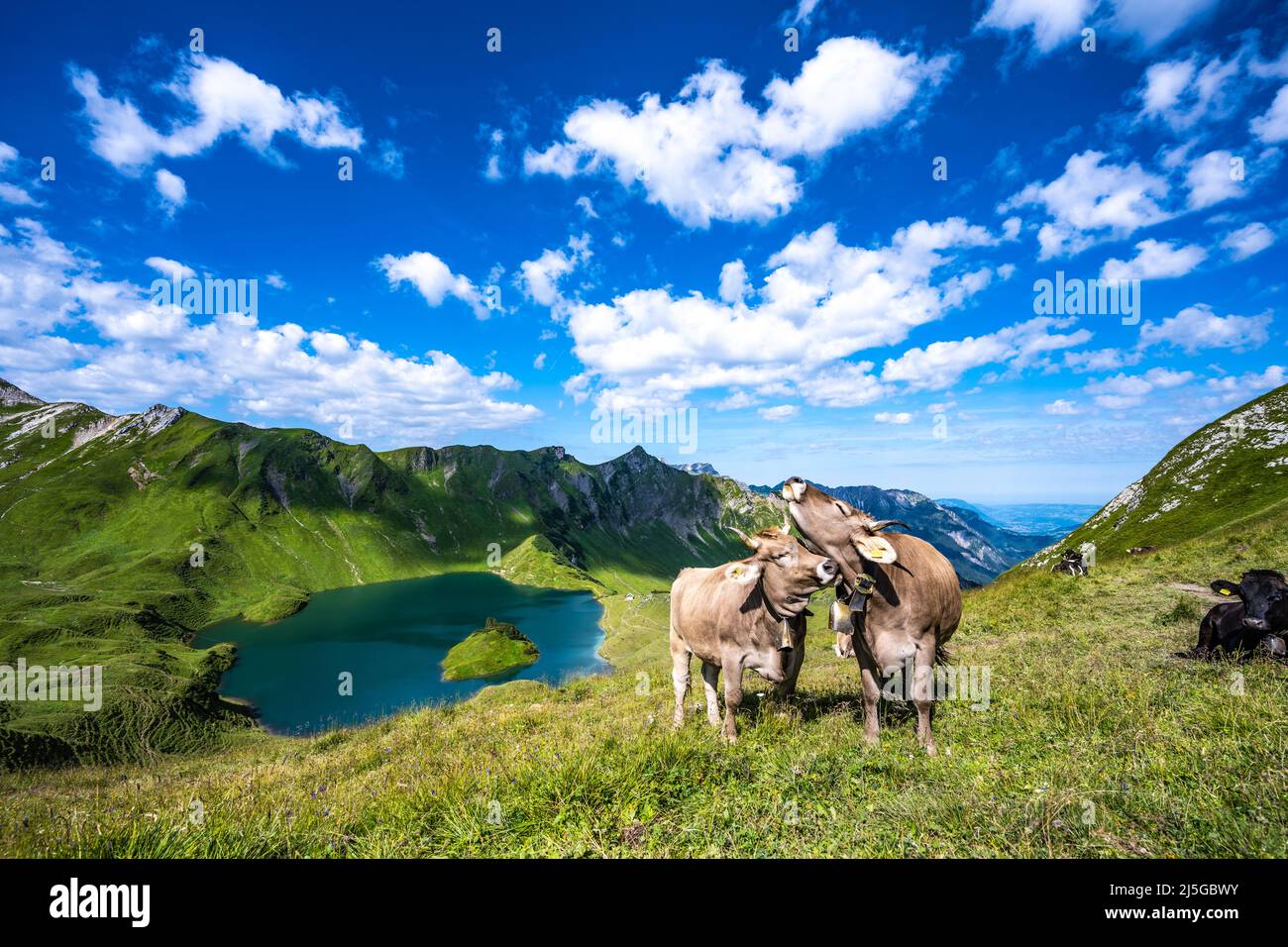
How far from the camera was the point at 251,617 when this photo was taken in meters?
130

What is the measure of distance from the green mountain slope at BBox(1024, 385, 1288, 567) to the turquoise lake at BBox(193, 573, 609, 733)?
61.5 metres

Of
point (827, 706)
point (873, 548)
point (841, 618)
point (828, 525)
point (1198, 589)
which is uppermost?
point (828, 525)

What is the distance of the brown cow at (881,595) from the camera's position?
6633 millimetres

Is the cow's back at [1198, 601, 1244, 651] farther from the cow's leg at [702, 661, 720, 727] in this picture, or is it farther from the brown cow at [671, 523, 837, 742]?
the cow's leg at [702, 661, 720, 727]

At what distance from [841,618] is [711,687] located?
321 cm

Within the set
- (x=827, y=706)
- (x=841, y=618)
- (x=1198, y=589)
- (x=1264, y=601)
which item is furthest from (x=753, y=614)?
(x=1198, y=589)

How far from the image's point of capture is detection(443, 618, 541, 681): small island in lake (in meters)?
80.6

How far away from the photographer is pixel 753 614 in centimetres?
803

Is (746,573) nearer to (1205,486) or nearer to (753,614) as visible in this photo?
(753,614)

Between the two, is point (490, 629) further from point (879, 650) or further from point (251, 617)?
point (879, 650)

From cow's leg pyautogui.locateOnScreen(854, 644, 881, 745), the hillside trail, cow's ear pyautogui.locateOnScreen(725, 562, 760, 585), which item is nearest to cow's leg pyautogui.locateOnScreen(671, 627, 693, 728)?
cow's ear pyautogui.locateOnScreen(725, 562, 760, 585)

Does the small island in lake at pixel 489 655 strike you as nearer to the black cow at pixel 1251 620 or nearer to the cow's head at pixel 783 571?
the cow's head at pixel 783 571

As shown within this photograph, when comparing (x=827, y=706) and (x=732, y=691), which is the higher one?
(x=732, y=691)
